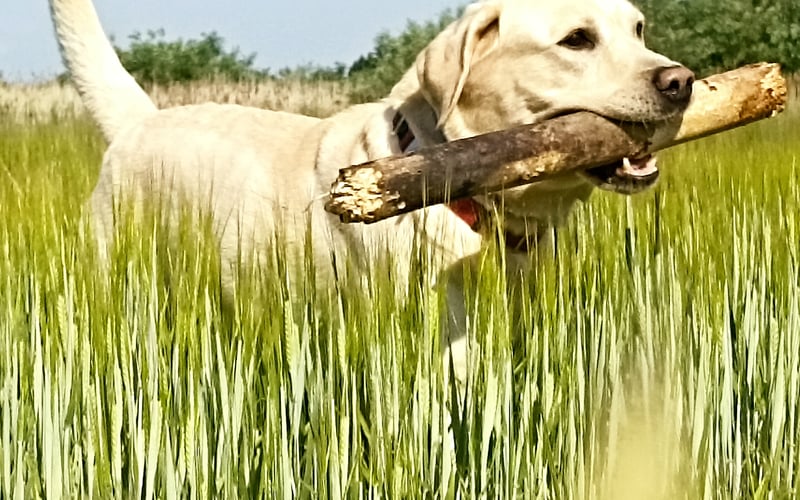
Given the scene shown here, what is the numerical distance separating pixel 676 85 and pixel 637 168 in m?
0.21

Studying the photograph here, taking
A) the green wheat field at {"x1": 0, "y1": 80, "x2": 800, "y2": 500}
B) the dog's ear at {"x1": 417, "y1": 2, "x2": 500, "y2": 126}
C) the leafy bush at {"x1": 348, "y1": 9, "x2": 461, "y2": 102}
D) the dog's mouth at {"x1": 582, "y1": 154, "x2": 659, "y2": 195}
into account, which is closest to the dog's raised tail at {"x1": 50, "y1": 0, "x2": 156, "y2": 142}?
the dog's ear at {"x1": 417, "y1": 2, "x2": 500, "y2": 126}

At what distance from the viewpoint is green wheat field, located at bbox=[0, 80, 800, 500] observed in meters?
1.66

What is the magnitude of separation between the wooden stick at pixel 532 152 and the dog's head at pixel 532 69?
0.17 metres

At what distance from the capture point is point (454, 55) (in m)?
3.08

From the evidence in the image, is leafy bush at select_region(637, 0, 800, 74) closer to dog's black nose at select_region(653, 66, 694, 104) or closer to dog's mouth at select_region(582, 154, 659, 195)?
dog's black nose at select_region(653, 66, 694, 104)

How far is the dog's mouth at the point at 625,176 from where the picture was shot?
2.78 metres

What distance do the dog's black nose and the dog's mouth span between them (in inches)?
6.2

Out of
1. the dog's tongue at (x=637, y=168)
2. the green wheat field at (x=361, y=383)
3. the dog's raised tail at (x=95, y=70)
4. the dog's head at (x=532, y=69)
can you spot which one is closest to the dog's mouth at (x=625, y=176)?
the dog's tongue at (x=637, y=168)

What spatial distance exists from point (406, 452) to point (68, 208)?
1062 millimetres

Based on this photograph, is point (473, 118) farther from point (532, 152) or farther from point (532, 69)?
point (532, 152)

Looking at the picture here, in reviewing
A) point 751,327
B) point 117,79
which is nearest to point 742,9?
point 117,79

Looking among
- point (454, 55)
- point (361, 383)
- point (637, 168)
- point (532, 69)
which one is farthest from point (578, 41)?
point (361, 383)

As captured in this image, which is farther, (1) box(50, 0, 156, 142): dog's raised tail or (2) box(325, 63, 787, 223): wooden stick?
(1) box(50, 0, 156, 142): dog's raised tail

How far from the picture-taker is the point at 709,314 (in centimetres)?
210
